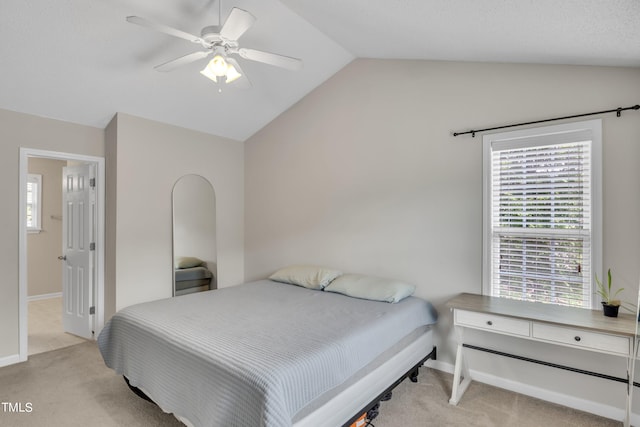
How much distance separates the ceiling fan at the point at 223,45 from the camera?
1.87 m

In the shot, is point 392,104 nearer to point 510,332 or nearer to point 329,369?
point 510,332

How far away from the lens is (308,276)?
3449mm

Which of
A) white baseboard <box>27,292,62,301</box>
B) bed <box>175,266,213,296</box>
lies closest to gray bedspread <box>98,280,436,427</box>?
bed <box>175,266,213,296</box>

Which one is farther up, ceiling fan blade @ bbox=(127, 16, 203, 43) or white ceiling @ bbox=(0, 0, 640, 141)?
white ceiling @ bbox=(0, 0, 640, 141)

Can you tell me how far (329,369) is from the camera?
5.94ft

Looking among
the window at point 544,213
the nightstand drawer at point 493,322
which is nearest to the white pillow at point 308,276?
the nightstand drawer at point 493,322

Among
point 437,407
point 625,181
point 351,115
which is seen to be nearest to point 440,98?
point 351,115

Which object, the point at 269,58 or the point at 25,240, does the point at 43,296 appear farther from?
the point at 269,58

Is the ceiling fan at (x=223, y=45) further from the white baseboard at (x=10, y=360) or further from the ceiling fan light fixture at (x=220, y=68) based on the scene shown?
the white baseboard at (x=10, y=360)

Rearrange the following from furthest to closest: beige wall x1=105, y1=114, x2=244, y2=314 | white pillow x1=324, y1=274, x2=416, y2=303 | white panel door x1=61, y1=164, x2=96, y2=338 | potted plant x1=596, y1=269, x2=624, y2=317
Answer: white panel door x1=61, y1=164, x2=96, y2=338, beige wall x1=105, y1=114, x2=244, y2=314, white pillow x1=324, y1=274, x2=416, y2=303, potted plant x1=596, y1=269, x2=624, y2=317

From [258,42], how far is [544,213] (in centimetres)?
274

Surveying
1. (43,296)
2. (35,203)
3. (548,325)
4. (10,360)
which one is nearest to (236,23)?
(548,325)

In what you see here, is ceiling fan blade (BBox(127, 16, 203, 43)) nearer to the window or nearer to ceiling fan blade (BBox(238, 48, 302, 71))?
ceiling fan blade (BBox(238, 48, 302, 71))

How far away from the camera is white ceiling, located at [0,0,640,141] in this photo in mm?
1861
